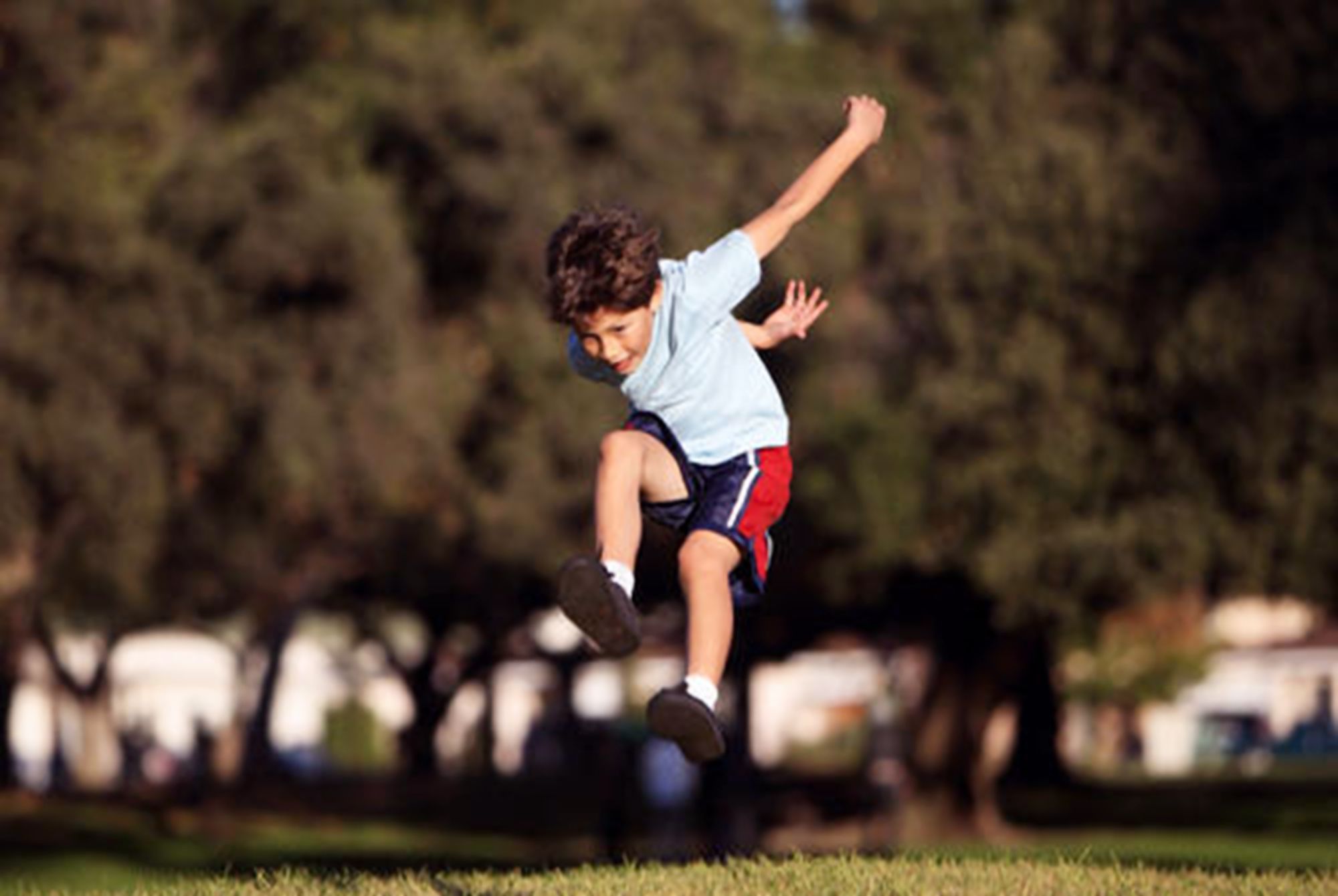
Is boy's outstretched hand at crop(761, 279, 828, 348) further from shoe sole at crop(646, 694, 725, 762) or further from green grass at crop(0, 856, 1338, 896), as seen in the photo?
green grass at crop(0, 856, 1338, 896)

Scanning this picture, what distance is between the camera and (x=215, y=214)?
84.8 feet

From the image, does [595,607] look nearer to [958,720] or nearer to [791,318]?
[791,318]

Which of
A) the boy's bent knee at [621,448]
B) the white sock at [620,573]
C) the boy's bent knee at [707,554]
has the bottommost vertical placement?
the white sock at [620,573]

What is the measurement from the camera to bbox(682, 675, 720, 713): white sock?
304 inches

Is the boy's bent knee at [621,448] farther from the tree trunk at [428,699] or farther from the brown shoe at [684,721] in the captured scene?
the tree trunk at [428,699]

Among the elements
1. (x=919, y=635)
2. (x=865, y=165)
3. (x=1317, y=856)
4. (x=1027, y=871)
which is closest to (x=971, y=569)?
(x=1317, y=856)

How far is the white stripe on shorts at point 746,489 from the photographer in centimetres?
816

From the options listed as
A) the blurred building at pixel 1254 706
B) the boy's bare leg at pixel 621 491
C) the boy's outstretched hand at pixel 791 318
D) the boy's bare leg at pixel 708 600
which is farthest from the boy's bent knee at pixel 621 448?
the blurred building at pixel 1254 706

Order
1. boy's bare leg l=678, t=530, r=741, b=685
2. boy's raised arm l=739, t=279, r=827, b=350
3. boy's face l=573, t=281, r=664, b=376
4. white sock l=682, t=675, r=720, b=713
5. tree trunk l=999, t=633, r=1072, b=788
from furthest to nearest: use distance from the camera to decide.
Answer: tree trunk l=999, t=633, r=1072, b=788
boy's raised arm l=739, t=279, r=827, b=350
boy's face l=573, t=281, r=664, b=376
boy's bare leg l=678, t=530, r=741, b=685
white sock l=682, t=675, r=720, b=713

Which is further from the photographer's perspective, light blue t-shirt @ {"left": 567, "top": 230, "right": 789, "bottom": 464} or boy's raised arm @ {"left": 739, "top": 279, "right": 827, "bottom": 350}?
boy's raised arm @ {"left": 739, "top": 279, "right": 827, "bottom": 350}

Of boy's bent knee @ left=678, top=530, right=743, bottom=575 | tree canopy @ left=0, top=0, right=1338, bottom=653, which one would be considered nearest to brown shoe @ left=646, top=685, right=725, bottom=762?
boy's bent knee @ left=678, top=530, right=743, bottom=575

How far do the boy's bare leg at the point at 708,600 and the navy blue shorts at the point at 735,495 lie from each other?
84 mm

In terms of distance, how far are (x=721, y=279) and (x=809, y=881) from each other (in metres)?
2.20

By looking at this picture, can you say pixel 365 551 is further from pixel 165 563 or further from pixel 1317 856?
pixel 1317 856
